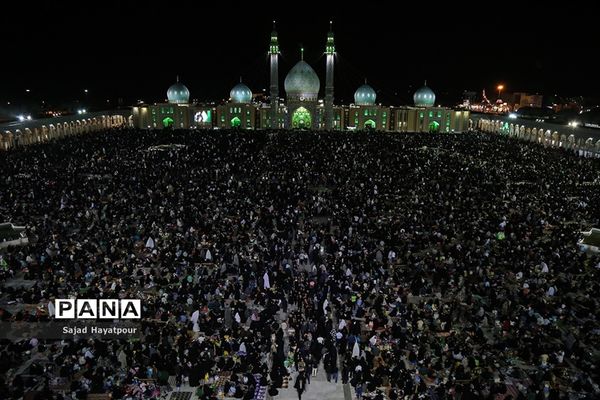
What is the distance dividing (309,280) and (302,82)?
52.9 meters

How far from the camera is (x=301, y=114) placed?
2542 inches

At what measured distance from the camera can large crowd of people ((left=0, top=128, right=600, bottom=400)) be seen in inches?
372

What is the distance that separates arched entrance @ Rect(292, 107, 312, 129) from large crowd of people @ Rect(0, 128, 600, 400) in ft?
120

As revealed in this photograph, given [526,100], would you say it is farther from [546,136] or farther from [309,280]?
[309,280]

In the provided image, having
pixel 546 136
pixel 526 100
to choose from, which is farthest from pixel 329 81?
pixel 526 100

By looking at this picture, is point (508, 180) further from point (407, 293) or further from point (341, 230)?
point (407, 293)

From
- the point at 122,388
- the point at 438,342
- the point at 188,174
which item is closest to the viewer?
the point at 122,388

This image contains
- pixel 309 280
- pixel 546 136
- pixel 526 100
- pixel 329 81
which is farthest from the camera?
pixel 526 100

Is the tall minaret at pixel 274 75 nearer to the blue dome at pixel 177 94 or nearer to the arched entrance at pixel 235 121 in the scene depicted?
the arched entrance at pixel 235 121

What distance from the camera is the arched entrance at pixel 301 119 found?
6431 cm

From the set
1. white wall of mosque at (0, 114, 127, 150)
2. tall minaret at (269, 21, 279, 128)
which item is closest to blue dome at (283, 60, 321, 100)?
tall minaret at (269, 21, 279, 128)

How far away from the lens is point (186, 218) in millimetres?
19281

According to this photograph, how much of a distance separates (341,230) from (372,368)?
8.82 meters

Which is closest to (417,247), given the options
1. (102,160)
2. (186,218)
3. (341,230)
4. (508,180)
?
(341,230)
